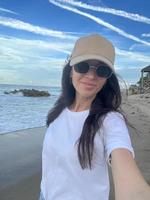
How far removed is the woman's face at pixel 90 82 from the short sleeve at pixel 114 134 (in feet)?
0.67

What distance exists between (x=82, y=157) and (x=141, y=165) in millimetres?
5845

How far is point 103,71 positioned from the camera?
1805 millimetres

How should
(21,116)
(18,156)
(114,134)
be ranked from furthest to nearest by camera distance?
(21,116) → (18,156) → (114,134)

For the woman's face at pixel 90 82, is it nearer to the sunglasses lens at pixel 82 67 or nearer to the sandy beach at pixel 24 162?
the sunglasses lens at pixel 82 67

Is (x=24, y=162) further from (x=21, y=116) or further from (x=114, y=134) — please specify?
(x=21, y=116)

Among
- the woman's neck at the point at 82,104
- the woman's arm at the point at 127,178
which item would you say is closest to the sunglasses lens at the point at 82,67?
the woman's neck at the point at 82,104

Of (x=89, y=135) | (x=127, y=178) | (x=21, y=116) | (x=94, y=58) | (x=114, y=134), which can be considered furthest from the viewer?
(x=21, y=116)

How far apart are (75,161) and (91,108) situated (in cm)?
28

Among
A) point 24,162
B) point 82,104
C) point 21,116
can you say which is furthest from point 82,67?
point 21,116

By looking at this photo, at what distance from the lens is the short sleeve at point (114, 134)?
1.48 metres

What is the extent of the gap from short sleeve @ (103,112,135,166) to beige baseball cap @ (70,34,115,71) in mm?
259

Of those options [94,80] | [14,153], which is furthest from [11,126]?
[94,80]

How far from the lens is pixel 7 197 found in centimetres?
541

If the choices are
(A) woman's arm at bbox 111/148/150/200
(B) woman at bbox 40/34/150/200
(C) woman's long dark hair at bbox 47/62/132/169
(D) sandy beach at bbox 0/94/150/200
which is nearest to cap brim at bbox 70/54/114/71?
(B) woman at bbox 40/34/150/200
